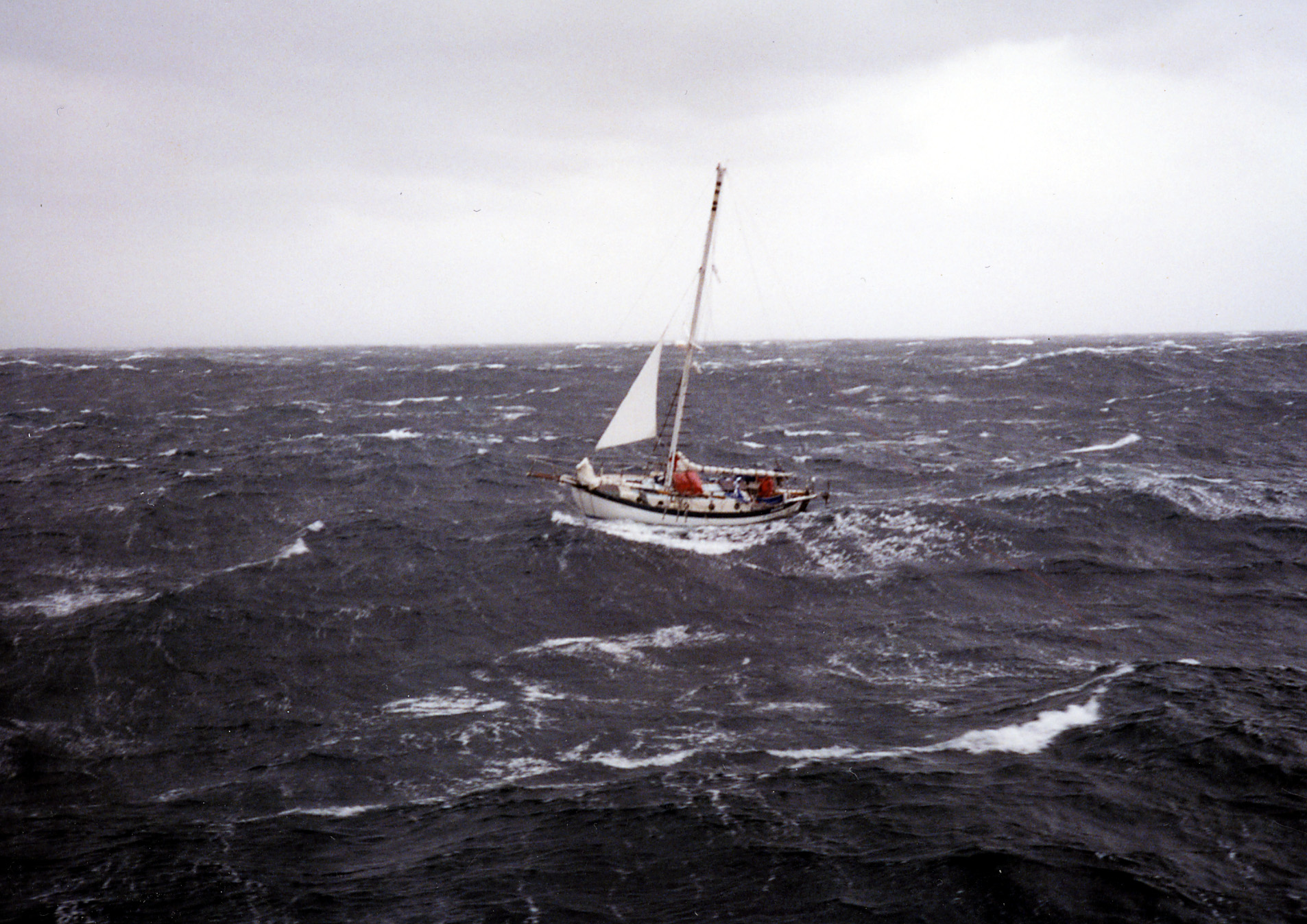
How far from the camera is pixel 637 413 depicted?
4653cm

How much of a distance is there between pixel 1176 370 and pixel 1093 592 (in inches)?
3745

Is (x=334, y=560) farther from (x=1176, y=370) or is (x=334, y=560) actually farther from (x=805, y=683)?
(x=1176, y=370)

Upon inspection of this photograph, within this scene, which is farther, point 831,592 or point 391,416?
point 391,416

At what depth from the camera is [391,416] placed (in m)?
90.6

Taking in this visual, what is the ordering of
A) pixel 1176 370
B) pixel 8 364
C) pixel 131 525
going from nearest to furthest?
pixel 131 525, pixel 1176 370, pixel 8 364

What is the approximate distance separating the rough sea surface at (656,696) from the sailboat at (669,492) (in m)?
1.46

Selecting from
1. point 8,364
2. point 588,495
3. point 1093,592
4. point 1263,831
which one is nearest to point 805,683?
point 1263,831

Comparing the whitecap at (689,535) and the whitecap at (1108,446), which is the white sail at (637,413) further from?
the whitecap at (1108,446)

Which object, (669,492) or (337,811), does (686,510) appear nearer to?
(669,492)

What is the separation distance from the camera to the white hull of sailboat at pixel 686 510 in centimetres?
4538

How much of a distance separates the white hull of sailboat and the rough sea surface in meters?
1.16

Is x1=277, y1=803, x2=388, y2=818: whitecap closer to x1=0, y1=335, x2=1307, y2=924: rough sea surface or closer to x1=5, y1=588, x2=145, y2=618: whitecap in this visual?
x1=0, y1=335, x2=1307, y2=924: rough sea surface

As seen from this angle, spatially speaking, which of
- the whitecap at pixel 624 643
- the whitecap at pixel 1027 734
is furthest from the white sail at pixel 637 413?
the whitecap at pixel 1027 734

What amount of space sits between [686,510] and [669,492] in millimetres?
1736
